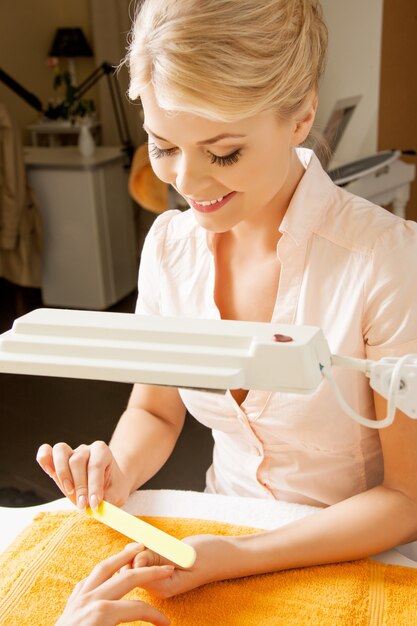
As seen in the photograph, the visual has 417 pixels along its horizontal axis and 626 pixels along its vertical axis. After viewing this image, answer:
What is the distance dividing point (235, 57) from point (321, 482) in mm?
559

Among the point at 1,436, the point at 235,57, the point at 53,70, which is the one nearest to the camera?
the point at 235,57

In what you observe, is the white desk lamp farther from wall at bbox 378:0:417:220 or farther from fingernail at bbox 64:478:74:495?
wall at bbox 378:0:417:220

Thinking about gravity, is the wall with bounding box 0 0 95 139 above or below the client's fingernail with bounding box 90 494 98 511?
above

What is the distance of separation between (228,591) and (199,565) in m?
0.04

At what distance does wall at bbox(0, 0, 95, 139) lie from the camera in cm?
430

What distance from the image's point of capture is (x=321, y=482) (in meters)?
0.98

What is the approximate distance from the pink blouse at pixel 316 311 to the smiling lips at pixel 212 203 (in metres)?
0.15

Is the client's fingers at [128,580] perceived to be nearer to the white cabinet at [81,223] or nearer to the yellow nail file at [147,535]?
the yellow nail file at [147,535]

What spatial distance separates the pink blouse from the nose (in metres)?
0.21

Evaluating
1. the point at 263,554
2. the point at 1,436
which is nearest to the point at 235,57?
the point at 263,554

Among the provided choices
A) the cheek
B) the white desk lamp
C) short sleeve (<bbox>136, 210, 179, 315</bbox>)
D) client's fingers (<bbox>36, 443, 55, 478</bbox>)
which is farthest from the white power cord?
short sleeve (<bbox>136, 210, 179, 315</bbox>)

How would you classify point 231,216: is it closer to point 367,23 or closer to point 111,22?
point 367,23

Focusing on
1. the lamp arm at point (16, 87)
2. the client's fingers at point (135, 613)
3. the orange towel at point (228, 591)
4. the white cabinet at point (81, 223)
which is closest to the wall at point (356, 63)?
the white cabinet at point (81, 223)

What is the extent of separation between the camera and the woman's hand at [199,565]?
2.46 feet
